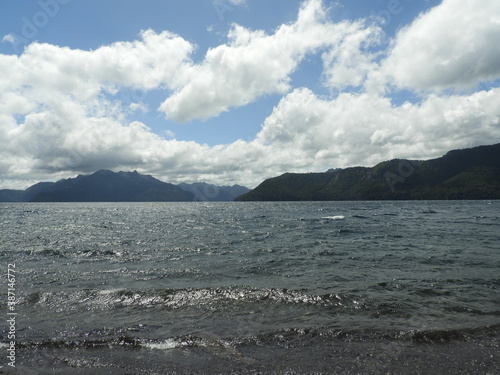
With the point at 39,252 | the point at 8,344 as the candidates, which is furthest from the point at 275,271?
the point at 39,252

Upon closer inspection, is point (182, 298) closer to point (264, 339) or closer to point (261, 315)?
point (261, 315)

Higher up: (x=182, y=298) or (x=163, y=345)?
(x=163, y=345)

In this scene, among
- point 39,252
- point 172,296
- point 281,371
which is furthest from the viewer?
point 39,252

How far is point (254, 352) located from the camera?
35.0 ft

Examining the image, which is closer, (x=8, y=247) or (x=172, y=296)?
(x=172, y=296)

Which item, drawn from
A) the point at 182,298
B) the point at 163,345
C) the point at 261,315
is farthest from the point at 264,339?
the point at 182,298

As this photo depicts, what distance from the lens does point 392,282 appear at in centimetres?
2005

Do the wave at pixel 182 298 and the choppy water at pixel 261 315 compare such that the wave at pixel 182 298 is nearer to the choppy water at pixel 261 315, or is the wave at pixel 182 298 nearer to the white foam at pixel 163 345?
the choppy water at pixel 261 315

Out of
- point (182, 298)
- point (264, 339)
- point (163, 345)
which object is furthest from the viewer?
point (182, 298)

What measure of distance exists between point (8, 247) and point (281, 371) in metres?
44.1

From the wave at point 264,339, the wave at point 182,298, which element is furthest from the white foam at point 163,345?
the wave at point 182,298

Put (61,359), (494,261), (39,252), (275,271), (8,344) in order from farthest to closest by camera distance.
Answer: (39,252)
(494,261)
(275,271)
(8,344)
(61,359)

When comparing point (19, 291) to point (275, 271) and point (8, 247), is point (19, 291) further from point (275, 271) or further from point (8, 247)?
point (8, 247)

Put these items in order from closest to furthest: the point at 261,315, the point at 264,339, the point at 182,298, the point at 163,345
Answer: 1. the point at 163,345
2. the point at 264,339
3. the point at 261,315
4. the point at 182,298
